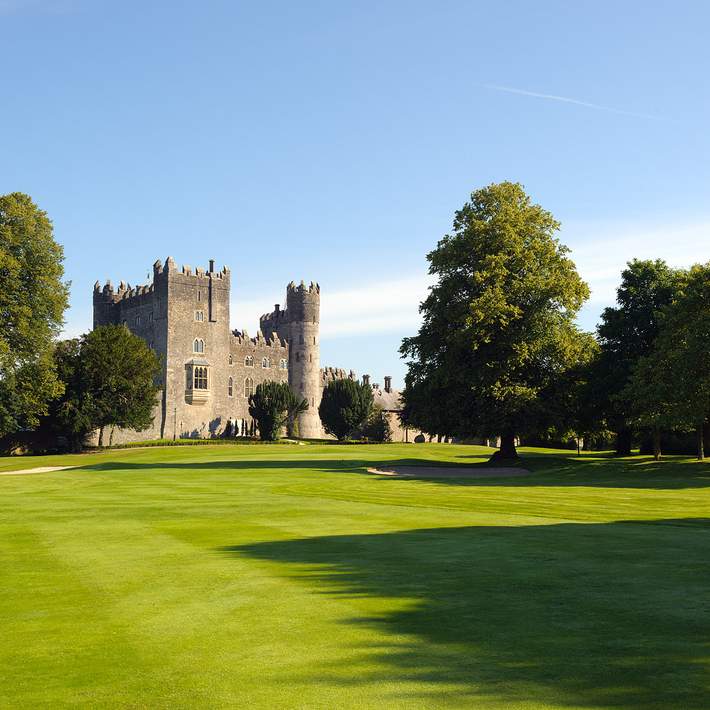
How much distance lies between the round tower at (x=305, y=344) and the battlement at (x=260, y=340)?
220 centimetres

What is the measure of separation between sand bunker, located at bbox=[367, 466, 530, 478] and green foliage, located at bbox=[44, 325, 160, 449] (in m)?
36.9

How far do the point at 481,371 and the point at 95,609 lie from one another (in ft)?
135

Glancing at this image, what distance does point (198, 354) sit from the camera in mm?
98562

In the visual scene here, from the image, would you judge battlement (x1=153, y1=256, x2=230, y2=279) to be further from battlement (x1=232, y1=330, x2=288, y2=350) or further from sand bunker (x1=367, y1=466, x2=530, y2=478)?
sand bunker (x1=367, y1=466, x2=530, y2=478)

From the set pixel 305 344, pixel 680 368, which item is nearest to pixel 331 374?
pixel 305 344

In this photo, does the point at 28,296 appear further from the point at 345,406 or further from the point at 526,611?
the point at 526,611

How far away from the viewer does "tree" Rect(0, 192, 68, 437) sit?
5809 centimetres

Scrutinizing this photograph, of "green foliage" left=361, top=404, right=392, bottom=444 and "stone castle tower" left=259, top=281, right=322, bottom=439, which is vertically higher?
"stone castle tower" left=259, top=281, right=322, bottom=439

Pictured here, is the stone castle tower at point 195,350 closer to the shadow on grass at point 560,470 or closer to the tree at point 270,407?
the tree at point 270,407

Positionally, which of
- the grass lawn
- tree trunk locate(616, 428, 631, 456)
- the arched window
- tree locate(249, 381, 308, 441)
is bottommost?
the grass lawn

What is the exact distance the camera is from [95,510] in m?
22.7

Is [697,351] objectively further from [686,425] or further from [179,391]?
[179,391]

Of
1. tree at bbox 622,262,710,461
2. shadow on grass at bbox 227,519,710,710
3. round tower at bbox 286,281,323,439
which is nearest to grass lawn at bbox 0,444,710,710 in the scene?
shadow on grass at bbox 227,519,710,710

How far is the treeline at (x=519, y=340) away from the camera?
162 feet
